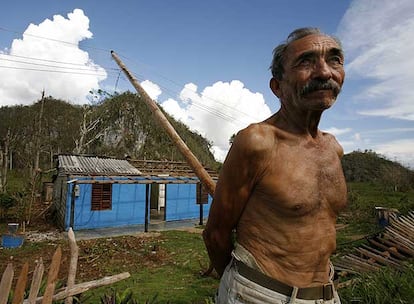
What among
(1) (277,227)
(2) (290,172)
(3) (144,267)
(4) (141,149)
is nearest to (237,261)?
(1) (277,227)

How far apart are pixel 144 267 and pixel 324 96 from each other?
369 inches

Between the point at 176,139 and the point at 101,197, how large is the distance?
44.8 ft

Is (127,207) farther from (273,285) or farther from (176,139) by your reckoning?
(273,285)

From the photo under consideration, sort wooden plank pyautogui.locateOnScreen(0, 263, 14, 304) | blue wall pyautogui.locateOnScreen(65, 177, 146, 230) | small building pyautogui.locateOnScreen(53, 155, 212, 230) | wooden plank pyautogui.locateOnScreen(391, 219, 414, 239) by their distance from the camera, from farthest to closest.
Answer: blue wall pyautogui.locateOnScreen(65, 177, 146, 230), small building pyautogui.locateOnScreen(53, 155, 212, 230), wooden plank pyautogui.locateOnScreen(391, 219, 414, 239), wooden plank pyautogui.locateOnScreen(0, 263, 14, 304)

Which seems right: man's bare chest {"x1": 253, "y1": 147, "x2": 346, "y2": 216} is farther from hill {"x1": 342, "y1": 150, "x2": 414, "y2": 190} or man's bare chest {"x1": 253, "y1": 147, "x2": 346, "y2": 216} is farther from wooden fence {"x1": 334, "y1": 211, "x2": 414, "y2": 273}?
hill {"x1": 342, "y1": 150, "x2": 414, "y2": 190}

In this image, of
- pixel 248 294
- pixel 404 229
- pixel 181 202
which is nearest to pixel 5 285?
pixel 248 294

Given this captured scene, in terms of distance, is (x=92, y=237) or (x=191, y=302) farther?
(x=92, y=237)

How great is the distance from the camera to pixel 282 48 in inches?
58.8

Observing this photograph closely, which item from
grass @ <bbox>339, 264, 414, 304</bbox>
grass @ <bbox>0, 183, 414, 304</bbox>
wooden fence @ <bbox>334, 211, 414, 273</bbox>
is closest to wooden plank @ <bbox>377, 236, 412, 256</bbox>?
wooden fence @ <bbox>334, 211, 414, 273</bbox>

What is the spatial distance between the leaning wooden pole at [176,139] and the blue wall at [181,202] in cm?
1471

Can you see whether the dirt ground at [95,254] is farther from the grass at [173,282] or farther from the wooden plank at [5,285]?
the wooden plank at [5,285]

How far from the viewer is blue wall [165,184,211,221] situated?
18.9m

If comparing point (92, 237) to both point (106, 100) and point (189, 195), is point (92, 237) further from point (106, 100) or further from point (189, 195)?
point (106, 100)

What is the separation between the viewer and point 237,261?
133cm
